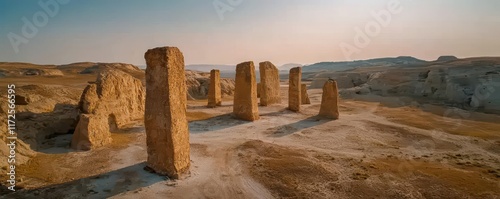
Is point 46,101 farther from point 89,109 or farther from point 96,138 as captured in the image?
point 96,138

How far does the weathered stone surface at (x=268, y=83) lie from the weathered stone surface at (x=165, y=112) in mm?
15201

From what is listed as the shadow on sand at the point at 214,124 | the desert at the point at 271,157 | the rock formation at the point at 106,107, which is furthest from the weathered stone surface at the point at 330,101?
the rock formation at the point at 106,107

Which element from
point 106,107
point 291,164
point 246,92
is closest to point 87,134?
point 106,107

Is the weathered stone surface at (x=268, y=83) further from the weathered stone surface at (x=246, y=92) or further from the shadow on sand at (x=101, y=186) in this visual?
the shadow on sand at (x=101, y=186)

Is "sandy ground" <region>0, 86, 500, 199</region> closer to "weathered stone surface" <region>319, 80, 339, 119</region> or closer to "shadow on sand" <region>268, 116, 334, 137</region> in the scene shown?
"shadow on sand" <region>268, 116, 334, 137</region>

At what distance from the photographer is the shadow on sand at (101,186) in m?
8.15

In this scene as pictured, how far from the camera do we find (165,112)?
31.5 ft

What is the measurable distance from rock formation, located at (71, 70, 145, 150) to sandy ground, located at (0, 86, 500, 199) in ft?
2.04

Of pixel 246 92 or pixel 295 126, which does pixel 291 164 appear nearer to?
pixel 295 126

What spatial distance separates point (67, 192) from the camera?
27.2ft

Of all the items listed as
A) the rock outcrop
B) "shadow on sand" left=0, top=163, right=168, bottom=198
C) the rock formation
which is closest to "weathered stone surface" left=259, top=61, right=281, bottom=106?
the rock formation

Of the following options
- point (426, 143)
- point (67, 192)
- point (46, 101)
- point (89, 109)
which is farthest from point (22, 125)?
point (426, 143)

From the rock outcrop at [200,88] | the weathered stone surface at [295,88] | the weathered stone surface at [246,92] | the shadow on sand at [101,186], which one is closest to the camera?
the shadow on sand at [101,186]

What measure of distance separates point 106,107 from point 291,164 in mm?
10291
